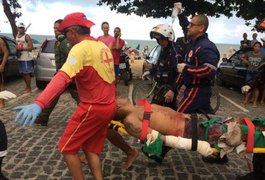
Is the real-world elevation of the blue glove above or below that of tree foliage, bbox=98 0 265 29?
below

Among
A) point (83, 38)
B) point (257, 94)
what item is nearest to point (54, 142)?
point (83, 38)

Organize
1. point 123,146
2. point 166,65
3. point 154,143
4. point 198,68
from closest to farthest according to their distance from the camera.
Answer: point 154,143
point 198,68
point 123,146
point 166,65

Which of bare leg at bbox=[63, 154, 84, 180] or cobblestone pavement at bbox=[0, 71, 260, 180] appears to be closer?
bare leg at bbox=[63, 154, 84, 180]

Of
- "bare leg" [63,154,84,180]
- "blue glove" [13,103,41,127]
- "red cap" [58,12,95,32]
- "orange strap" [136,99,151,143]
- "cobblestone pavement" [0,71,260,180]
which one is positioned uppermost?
"red cap" [58,12,95,32]

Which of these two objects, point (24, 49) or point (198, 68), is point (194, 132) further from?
point (24, 49)

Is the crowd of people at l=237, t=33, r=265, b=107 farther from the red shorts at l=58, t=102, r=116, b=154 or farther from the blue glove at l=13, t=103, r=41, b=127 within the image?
the blue glove at l=13, t=103, r=41, b=127

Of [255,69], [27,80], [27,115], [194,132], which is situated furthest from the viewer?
[255,69]

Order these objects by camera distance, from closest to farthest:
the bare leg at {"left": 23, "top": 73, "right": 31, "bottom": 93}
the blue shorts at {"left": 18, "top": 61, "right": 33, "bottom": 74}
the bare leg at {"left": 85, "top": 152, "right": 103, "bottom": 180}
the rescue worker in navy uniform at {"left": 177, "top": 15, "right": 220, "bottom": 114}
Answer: the bare leg at {"left": 85, "top": 152, "right": 103, "bottom": 180}
the rescue worker in navy uniform at {"left": 177, "top": 15, "right": 220, "bottom": 114}
the blue shorts at {"left": 18, "top": 61, "right": 33, "bottom": 74}
the bare leg at {"left": 23, "top": 73, "right": 31, "bottom": 93}

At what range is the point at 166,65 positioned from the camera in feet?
19.3

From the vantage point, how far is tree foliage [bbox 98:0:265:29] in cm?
1463

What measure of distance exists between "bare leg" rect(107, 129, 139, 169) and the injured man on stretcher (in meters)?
0.77

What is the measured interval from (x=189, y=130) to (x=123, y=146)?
4.36 feet

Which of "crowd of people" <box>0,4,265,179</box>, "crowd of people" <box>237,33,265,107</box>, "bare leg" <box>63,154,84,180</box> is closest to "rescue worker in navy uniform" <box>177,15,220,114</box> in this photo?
"crowd of people" <box>0,4,265,179</box>

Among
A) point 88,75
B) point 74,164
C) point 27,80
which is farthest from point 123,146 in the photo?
point 27,80
